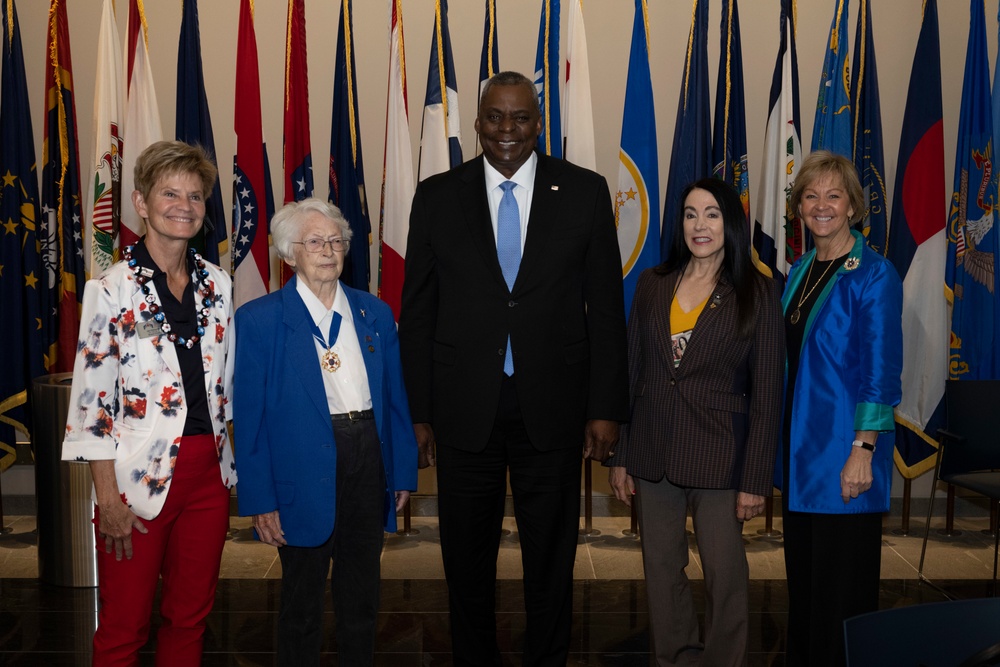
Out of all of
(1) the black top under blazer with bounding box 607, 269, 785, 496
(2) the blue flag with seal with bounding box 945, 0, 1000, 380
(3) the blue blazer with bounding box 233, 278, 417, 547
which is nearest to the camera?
(3) the blue blazer with bounding box 233, 278, 417, 547

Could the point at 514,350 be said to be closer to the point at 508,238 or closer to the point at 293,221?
the point at 508,238

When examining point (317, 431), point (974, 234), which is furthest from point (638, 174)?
point (317, 431)

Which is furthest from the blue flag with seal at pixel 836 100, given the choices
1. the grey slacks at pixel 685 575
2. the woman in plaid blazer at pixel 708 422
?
the grey slacks at pixel 685 575

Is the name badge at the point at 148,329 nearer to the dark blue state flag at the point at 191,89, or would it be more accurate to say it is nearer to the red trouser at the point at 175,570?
the red trouser at the point at 175,570

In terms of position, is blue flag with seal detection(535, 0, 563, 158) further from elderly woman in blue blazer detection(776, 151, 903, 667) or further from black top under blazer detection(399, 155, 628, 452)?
elderly woman in blue blazer detection(776, 151, 903, 667)

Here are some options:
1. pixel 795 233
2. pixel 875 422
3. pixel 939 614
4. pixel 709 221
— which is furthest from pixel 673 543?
pixel 795 233

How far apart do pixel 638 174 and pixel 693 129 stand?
353 millimetres

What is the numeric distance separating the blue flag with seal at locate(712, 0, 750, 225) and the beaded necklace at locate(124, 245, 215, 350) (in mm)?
2928

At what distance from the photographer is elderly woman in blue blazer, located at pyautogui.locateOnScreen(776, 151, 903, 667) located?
262 cm

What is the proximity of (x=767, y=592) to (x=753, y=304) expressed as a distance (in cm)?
177

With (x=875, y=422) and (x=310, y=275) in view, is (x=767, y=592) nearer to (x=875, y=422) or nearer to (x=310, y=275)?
(x=875, y=422)

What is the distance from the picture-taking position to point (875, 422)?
2584 millimetres

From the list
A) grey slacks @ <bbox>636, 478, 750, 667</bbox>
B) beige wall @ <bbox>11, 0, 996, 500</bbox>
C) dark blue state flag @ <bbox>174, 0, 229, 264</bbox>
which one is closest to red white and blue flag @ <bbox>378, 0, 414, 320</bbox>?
beige wall @ <bbox>11, 0, 996, 500</bbox>

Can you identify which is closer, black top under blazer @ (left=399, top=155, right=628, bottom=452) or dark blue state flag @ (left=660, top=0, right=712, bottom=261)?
black top under blazer @ (left=399, top=155, right=628, bottom=452)
